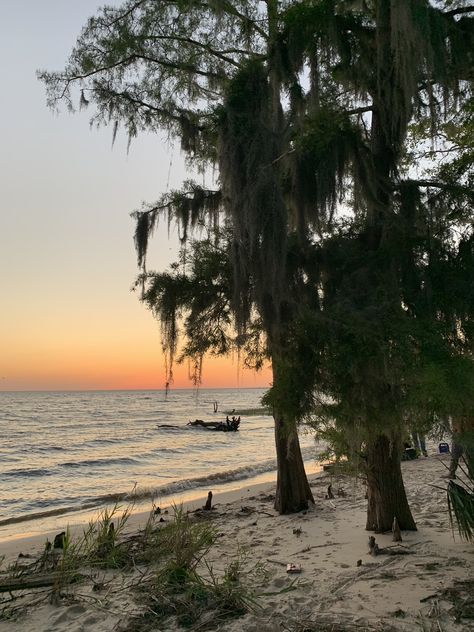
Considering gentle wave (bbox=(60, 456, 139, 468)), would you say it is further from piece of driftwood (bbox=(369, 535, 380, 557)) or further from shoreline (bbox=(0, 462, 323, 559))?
piece of driftwood (bbox=(369, 535, 380, 557))

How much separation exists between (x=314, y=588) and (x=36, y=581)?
280cm

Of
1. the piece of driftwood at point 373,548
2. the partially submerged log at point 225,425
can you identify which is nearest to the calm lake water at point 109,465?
the partially submerged log at point 225,425

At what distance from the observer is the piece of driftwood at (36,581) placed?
536 cm

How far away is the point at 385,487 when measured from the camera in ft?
24.0

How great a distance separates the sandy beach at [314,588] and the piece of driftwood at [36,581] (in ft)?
0.26

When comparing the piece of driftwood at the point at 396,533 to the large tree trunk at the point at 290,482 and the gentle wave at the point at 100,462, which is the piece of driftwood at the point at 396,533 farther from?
the gentle wave at the point at 100,462

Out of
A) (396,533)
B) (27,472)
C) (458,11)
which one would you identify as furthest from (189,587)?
(27,472)

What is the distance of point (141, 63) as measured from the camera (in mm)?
9312

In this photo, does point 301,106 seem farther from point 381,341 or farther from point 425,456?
point 425,456

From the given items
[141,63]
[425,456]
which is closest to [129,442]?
[425,456]

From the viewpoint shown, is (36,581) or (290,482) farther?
(290,482)

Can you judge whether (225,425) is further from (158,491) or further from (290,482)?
(290,482)

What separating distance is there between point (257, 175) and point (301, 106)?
4.68 ft

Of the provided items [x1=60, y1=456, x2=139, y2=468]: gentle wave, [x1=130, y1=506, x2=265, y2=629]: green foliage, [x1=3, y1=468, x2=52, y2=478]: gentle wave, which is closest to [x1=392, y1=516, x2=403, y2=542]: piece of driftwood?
[x1=130, y1=506, x2=265, y2=629]: green foliage
